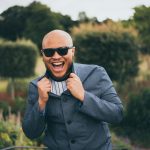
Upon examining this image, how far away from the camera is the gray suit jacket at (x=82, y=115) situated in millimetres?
2711

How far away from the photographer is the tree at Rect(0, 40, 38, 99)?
22047 mm

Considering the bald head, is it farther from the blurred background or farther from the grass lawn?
the grass lawn

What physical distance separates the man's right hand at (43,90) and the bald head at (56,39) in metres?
0.18

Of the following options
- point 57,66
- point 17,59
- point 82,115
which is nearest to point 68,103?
point 82,115

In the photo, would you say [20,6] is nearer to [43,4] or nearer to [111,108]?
[43,4]

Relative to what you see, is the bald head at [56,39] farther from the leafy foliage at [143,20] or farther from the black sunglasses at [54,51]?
the leafy foliage at [143,20]

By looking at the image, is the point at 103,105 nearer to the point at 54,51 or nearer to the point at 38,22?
the point at 54,51

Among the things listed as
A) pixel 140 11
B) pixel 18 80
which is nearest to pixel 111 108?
pixel 18 80

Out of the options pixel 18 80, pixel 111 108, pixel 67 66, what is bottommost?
pixel 18 80

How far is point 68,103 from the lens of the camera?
2.77 metres

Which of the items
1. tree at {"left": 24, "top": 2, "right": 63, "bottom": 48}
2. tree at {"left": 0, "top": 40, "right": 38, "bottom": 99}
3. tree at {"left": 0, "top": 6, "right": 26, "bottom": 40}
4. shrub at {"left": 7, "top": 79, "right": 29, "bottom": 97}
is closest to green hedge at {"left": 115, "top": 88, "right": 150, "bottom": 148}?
tree at {"left": 0, "top": 40, "right": 38, "bottom": 99}

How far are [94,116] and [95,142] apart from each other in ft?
0.50

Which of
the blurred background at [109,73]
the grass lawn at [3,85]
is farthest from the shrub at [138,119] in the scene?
the grass lawn at [3,85]

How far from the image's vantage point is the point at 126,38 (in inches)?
763
